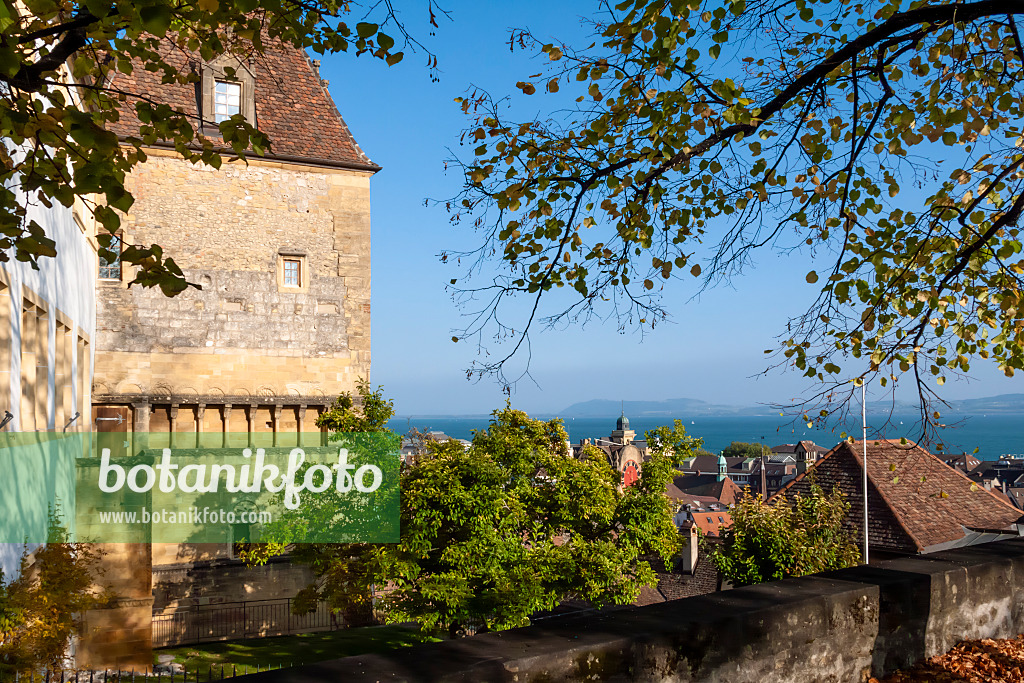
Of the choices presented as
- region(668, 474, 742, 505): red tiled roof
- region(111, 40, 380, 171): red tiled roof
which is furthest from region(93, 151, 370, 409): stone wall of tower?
region(668, 474, 742, 505): red tiled roof

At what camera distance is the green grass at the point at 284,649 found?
790 inches

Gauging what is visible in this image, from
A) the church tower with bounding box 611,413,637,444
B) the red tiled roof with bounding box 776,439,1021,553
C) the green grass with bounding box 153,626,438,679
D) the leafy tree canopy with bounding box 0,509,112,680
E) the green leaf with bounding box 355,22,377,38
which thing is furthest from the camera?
the church tower with bounding box 611,413,637,444

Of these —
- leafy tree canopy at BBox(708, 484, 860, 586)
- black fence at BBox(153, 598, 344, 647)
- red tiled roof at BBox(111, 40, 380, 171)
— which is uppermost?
red tiled roof at BBox(111, 40, 380, 171)

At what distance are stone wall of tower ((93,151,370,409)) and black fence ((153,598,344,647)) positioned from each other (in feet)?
19.4

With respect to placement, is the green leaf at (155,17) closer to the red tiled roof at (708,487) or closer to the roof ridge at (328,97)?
the roof ridge at (328,97)

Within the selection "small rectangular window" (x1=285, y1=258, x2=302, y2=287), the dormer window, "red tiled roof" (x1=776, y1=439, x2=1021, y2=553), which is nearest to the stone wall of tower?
"small rectangular window" (x1=285, y1=258, x2=302, y2=287)

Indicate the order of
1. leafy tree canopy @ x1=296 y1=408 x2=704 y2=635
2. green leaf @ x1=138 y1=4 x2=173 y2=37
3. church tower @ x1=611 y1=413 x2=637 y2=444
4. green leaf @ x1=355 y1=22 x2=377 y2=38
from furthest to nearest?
church tower @ x1=611 y1=413 x2=637 y2=444 < leafy tree canopy @ x1=296 y1=408 x2=704 y2=635 < green leaf @ x1=355 y1=22 x2=377 y2=38 < green leaf @ x1=138 y1=4 x2=173 y2=37

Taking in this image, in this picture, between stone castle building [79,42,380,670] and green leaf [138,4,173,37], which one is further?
stone castle building [79,42,380,670]

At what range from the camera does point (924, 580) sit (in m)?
4.85

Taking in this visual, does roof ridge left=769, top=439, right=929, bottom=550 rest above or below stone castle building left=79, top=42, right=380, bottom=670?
below

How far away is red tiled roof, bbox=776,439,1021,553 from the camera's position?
2753 cm

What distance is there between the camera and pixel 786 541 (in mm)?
24922

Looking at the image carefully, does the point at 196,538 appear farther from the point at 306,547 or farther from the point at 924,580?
the point at 924,580

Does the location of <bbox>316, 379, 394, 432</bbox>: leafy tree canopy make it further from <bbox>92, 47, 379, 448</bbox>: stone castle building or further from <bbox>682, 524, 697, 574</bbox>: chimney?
<bbox>682, 524, 697, 574</bbox>: chimney
